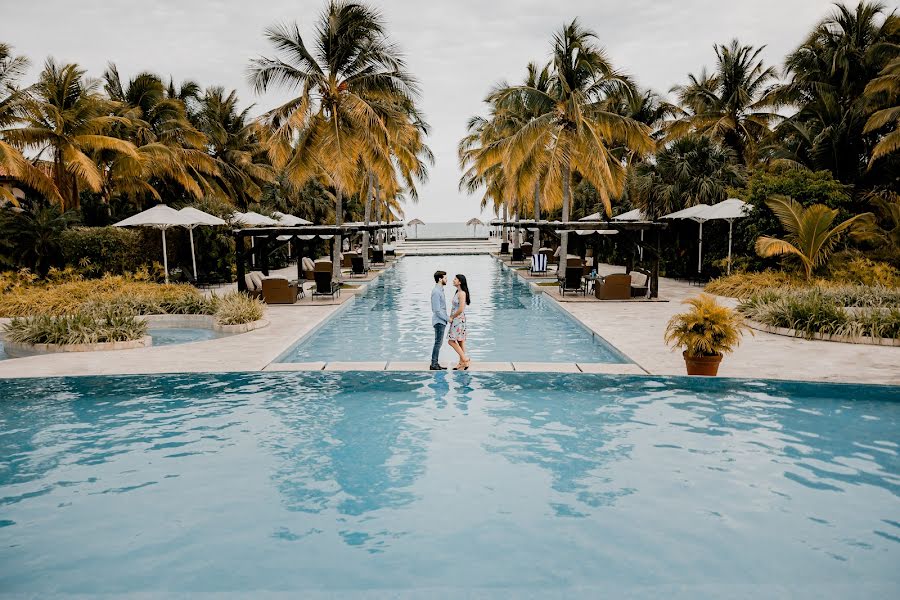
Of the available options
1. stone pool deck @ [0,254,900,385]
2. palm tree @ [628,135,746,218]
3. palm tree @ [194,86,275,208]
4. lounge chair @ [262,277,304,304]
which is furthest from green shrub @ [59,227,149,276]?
palm tree @ [628,135,746,218]

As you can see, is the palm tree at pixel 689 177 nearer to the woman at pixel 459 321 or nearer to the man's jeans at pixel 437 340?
the woman at pixel 459 321

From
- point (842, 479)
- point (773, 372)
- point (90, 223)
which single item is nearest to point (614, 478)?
point (842, 479)

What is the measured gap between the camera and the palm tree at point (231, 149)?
120 feet

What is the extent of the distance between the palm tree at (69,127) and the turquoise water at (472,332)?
37.2 ft

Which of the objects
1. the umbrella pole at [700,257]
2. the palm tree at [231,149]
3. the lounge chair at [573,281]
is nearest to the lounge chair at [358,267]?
the palm tree at [231,149]

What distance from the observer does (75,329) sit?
13.1m

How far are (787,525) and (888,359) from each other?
6765mm

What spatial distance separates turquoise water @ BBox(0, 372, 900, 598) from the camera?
204 inches

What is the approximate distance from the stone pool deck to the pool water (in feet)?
3.04

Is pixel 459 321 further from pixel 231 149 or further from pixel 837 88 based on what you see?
pixel 231 149

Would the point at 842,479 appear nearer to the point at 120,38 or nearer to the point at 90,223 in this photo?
the point at 90,223

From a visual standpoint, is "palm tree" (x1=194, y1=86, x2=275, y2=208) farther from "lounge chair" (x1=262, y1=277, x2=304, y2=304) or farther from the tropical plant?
the tropical plant

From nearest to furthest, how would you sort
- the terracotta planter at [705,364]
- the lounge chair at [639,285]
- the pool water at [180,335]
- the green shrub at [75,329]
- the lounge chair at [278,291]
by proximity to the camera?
the terracotta planter at [705,364], the green shrub at [75,329], the pool water at [180,335], the lounge chair at [278,291], the lounge chair at [639,285]

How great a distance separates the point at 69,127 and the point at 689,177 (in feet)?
77.9
